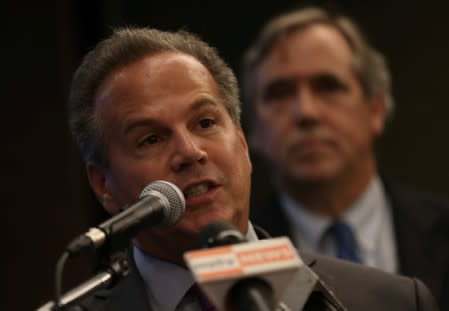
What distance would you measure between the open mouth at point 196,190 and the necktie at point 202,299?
0.28m

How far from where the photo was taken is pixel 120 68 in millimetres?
2279

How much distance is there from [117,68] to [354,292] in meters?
0.97

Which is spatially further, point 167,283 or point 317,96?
point 317,96

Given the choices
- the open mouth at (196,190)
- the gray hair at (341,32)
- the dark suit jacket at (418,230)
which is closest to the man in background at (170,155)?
the open mouth at (196,190)

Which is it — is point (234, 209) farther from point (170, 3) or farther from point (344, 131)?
point (170, 3)

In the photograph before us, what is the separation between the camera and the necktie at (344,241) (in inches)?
145

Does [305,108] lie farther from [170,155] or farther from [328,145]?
[170,155]

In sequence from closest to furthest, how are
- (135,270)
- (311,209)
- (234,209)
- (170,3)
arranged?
1. (234,209)
2. (135,270)
3. (311,209)
4. (170,3)

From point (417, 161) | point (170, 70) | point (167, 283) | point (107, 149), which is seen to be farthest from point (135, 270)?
point (417, 161)

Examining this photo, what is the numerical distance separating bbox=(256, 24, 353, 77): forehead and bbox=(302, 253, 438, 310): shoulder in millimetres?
1889

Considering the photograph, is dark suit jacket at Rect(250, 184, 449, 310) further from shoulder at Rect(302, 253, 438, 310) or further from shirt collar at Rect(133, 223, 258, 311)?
shirt collar at Rect(133, 223, 258, 311)

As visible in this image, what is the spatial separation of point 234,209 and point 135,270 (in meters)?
0.39

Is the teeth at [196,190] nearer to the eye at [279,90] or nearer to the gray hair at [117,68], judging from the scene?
the gray hair at [117,68]

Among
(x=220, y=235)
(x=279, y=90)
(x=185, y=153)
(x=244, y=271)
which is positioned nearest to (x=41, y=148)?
(x=279, y=90)
